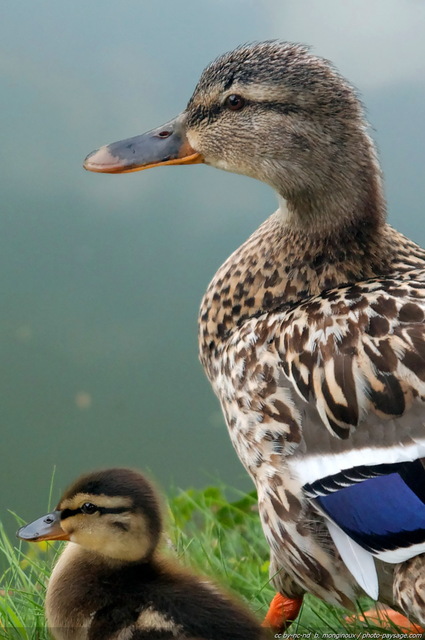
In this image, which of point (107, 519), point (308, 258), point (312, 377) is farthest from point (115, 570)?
point (308, 258)

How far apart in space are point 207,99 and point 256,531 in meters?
1.57

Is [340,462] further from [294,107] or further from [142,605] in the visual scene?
[294,107]

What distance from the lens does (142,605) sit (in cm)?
206

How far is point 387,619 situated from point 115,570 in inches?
29.7

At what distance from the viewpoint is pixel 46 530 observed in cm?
216

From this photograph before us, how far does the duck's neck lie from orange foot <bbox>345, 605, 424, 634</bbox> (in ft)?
2.54

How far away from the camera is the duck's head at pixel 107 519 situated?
214 cm

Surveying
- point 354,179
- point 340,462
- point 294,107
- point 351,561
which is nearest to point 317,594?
point 351,561

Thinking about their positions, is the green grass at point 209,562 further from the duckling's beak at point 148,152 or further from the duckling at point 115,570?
the duckling's beak at point 148,152

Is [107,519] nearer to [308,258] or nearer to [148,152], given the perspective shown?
[308,258]

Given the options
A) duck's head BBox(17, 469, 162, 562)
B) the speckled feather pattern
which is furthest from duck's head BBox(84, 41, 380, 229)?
duck's head BBox(17, 469, 162, 562)

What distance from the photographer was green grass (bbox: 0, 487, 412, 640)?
8.07ft

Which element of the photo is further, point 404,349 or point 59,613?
point 59,613

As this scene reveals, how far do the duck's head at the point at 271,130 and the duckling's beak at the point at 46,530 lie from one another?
0.86 metres
